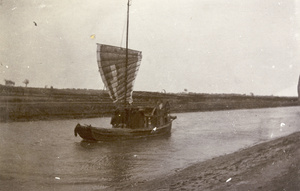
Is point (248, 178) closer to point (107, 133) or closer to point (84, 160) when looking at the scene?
point (84, 160)

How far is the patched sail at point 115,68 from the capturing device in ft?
46.1

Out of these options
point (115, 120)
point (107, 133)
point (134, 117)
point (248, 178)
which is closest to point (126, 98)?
point (134, 117)

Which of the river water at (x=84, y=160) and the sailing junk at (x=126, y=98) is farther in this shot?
the sailing junk at (x=126, y=98)

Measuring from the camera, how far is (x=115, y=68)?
14273 mm

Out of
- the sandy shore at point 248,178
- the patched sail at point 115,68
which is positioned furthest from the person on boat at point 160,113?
the sandy shore at point 248,178

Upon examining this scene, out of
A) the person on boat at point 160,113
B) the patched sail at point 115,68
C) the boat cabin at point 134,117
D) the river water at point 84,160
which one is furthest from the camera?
the patched sail at point 115,68

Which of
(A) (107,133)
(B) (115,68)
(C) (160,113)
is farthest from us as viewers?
(B) (115,68)

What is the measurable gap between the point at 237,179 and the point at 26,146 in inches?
312

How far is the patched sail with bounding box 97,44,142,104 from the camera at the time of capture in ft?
46.1

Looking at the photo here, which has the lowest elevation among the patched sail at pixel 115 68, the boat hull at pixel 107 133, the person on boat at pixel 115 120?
the boat hull at pixel 107 133

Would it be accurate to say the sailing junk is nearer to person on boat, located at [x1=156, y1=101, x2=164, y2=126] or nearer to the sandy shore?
person on boat, located at [x1=156, y1=101, x2=164, y2=126]

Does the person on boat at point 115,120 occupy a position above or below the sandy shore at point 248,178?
above

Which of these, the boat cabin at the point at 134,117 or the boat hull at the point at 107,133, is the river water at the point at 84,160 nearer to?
the boat hull at the point at 107,133

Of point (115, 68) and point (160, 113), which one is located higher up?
point (115, 68)
